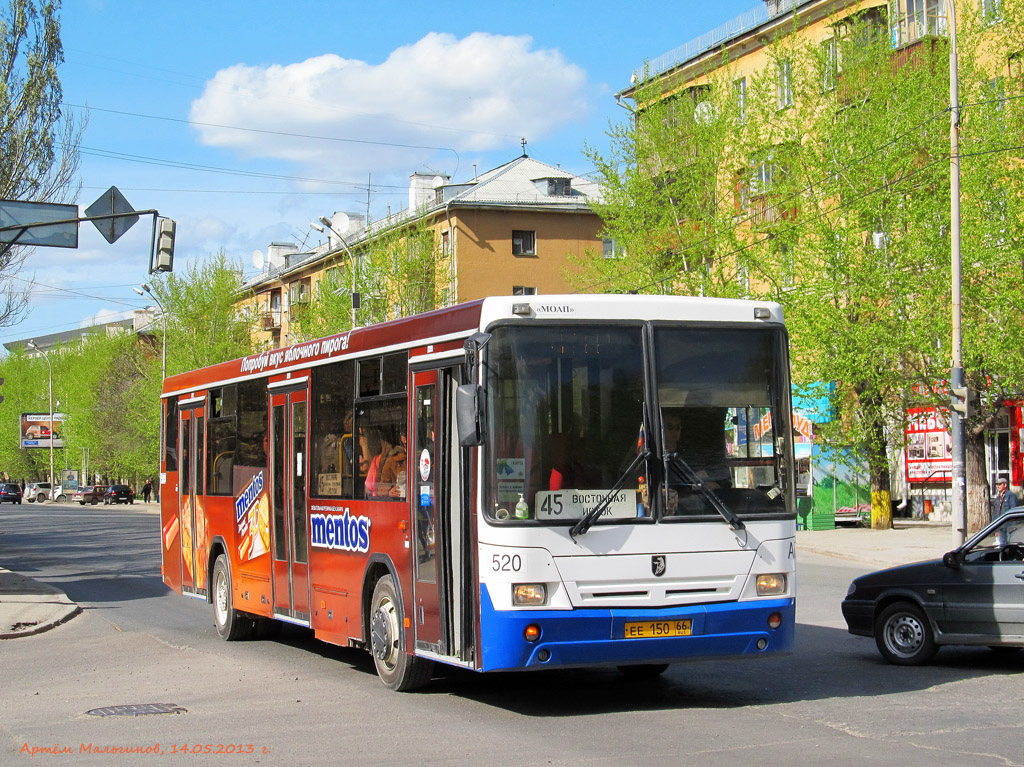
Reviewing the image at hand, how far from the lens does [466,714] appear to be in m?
9.02

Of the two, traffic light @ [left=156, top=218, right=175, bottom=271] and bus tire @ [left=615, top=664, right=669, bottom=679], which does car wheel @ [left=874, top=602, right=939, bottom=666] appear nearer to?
bus tire @ [left=615, top=664, right=669, bottom=679]

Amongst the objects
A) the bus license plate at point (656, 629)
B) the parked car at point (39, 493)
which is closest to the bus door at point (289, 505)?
the bus license plate at point (656, 629)

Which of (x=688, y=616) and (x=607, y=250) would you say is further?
(x=607, y=250)

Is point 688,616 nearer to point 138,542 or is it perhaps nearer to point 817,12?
point 138,542

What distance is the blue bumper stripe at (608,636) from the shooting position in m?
8.54

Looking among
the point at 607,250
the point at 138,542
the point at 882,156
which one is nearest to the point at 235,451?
the point at 882,156

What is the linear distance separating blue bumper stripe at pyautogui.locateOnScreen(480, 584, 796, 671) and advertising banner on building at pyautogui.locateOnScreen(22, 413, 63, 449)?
96388 mm

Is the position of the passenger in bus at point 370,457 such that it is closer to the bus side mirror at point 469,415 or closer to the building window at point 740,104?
the bus side mirror at point 469,415

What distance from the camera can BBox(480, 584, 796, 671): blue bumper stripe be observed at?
8539mm

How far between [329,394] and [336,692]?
9.25 ft

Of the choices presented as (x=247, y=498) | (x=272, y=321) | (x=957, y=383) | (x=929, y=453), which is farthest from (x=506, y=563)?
(x=272, y=321)

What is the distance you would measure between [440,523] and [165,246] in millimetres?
13350

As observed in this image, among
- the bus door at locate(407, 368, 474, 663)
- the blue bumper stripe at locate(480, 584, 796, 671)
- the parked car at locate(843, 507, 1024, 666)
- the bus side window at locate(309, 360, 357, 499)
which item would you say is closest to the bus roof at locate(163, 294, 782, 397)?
the bus door at locate(407, 368, 474, 663)

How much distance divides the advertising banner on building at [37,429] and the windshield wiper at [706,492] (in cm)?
9651
